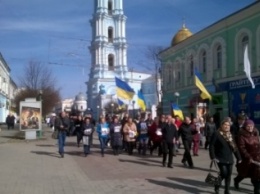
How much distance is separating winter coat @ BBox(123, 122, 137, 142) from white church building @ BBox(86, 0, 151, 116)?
6557 cm

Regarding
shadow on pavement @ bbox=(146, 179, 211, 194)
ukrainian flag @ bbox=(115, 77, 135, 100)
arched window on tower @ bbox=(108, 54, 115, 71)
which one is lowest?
shadow on pavement @ bbox=(146, 179, 211, 194)

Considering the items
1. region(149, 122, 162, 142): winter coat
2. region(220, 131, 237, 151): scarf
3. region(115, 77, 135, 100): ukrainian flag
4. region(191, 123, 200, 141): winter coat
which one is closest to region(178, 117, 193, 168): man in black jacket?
region(191, 123, 200, 141): winter coat

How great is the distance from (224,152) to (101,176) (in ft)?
13.1

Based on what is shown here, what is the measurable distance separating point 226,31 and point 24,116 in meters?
14.9

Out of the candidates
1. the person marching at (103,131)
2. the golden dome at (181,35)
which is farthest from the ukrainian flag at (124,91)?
the golden dome at (181,35)

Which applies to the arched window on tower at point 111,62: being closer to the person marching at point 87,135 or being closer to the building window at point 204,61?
the building window at point 204,61

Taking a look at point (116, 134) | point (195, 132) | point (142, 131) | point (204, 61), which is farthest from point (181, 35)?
point (195, 132)

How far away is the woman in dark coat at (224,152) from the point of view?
882 centimetres

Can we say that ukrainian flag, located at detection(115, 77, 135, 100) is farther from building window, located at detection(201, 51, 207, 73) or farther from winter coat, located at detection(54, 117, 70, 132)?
building window, located at detection(201, 51, 207, 73)

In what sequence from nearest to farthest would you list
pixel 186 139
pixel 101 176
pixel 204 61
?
pixel 101 176, pixel 186 139, pixel 204 61

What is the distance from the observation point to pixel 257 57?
25641 mm

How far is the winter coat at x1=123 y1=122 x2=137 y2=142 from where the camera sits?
58.2ft

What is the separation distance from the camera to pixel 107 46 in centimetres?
8638

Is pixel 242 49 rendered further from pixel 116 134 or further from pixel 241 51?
pixel 116 134
